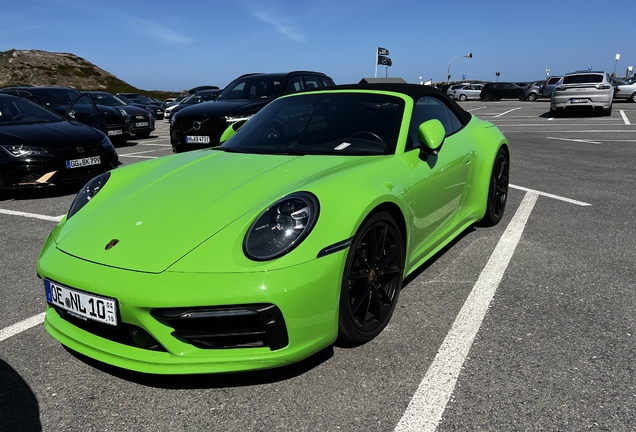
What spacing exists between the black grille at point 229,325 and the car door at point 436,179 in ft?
3.87

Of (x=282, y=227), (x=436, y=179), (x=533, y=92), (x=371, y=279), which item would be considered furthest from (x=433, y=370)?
(x=533, y=92)

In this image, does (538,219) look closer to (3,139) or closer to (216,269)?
(216,269)

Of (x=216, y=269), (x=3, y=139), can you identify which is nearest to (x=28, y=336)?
(x=216, y=269)

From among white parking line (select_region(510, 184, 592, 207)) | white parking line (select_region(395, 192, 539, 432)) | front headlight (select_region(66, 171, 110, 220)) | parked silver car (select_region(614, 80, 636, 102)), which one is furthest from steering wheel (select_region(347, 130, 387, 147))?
parked silver car (select_region(614, 80, 636, 102))

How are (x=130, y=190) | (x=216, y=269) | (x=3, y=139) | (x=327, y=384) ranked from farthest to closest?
(x=3, y=139) → (x=130, y=190) → (x=327, y=384) → (x=216, y=269)

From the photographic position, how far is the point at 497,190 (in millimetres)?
4648

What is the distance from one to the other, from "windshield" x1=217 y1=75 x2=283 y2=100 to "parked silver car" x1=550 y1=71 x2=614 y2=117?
38.7 ft

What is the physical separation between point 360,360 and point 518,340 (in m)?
0.83

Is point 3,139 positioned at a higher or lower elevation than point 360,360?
higher

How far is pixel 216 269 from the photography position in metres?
2.08

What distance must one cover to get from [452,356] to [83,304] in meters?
1.69

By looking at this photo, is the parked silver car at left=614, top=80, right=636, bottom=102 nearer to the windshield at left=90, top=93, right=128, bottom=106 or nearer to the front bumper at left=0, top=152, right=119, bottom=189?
the windshield at left=90, top=93, right=128, bottom=106

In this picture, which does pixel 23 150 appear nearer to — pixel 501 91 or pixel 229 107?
pixel 229 107

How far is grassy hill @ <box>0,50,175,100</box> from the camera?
206 ft
